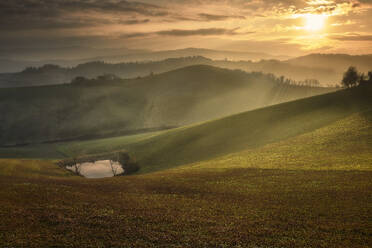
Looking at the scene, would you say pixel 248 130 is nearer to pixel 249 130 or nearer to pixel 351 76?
pixel 249 130

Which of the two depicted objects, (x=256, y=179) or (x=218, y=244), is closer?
(x=218, y=244)

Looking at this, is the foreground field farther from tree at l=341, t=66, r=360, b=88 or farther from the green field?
tree at l=341, t=66, r=360, b=88

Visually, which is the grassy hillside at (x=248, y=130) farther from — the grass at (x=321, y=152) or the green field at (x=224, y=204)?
the green field at (x=224, y=204)

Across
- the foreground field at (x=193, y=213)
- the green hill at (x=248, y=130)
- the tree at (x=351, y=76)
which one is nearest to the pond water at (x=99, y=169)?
the green hill at (x=248, y=130)

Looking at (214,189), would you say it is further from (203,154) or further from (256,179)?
(203,154)

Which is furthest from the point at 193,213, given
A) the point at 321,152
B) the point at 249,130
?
the point at 249,130

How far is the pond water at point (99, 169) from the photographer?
70.6 metres

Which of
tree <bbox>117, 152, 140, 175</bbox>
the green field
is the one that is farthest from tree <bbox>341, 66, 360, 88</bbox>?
tree <bbox>117, 152, 140, 175</bbox>

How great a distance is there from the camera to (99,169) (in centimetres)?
7519

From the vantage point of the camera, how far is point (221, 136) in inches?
3199

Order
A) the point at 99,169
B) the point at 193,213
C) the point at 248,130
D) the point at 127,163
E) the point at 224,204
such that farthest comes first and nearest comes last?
1. the point at 248,130
2. the point at 127,163
3. the point at 99,169
4. the point at 224,204
5. the point at 193,213

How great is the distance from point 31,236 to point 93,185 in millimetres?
16612

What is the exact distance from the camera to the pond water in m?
70.6

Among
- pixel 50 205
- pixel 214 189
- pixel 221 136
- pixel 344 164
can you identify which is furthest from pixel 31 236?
pixel 221 136
